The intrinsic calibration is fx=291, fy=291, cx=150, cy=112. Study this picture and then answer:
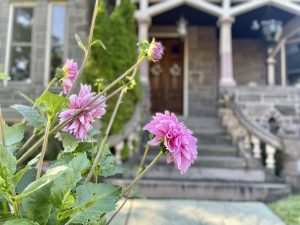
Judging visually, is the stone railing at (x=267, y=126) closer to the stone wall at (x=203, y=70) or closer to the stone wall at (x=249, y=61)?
the stone wall at (x=203, y=70)

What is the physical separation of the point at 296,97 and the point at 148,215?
4018mm

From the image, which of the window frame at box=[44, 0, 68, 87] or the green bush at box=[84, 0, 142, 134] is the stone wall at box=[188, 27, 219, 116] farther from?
the window frame at box=[44, 0, 68, 87]

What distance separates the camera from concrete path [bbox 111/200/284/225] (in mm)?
2594

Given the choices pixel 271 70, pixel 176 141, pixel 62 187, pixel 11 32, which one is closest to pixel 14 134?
pixel 62 187

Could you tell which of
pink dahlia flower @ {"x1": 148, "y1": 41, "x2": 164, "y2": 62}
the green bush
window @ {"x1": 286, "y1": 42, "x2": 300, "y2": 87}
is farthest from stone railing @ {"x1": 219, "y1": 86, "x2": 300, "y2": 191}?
pink dahlia flower @ {"x1": 148, "y1": 41, "x2": 164, "y2": 62}

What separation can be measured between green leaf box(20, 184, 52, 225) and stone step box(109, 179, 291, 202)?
284 cm

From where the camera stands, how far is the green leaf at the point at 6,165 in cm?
76

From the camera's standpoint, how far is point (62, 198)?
0.79 metres

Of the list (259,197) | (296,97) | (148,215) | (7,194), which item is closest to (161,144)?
(7,194)

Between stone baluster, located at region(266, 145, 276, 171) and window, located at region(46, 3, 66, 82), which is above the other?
window, located at region(46, 3, 66, 82)

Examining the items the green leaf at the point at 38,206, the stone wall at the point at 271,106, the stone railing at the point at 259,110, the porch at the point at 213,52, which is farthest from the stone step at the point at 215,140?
the green leaf at the point at 38,206

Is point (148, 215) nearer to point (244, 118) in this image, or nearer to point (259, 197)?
point (259, 197)

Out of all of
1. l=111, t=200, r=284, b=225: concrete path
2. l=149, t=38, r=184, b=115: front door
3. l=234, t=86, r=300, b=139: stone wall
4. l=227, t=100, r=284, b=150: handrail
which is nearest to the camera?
l=111, t=200, r=284, b=225: concrete path

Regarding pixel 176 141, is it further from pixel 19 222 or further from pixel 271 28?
pixel 271 28
